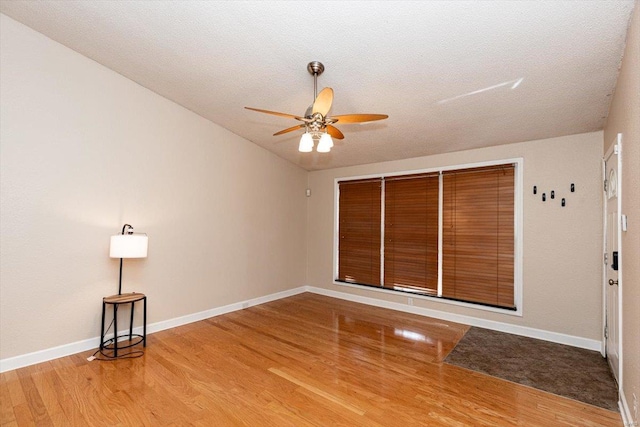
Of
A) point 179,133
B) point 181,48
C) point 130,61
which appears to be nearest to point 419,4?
point 181,48

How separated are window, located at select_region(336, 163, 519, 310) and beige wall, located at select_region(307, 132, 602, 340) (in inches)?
7.0

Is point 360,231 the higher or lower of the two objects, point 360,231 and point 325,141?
the lower

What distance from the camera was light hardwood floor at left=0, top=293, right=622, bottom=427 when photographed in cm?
215

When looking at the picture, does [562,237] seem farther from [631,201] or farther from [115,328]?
[115,328]

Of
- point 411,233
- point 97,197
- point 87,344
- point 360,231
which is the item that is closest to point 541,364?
point 411,233

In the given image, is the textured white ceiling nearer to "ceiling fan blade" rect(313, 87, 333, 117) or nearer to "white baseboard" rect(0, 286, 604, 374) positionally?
"ceiling fan blade" rect(313, 87, 333, 117)

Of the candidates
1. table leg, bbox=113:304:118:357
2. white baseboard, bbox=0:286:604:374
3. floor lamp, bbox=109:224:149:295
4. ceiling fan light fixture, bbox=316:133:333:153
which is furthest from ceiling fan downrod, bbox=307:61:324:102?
white baseboard, bbox=0:286:604:374

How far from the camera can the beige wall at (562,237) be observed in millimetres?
3395

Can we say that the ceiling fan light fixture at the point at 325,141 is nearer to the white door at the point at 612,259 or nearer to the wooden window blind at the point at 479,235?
the white door at the point at 612,259

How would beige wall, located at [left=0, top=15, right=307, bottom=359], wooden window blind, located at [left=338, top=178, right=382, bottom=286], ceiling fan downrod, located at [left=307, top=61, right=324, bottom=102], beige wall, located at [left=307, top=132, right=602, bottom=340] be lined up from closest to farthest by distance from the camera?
ceiling fan downrod, located at [left=307, top=61, right=324, bottom=102], beige wall, located at [left=0, top=15, right=307, bottom=359], beige wall, located at [left=307, top=132, right=602, bottom=340], wooden window blind, located at [left=338, top=178, right=382, bottom=286]

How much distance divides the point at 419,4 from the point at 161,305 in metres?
4.23

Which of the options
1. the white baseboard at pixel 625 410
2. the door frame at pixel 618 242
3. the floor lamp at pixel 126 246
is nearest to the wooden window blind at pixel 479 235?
the door frame at pixel 618 242

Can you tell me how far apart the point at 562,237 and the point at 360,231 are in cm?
291

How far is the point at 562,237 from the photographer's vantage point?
3.57 metres
